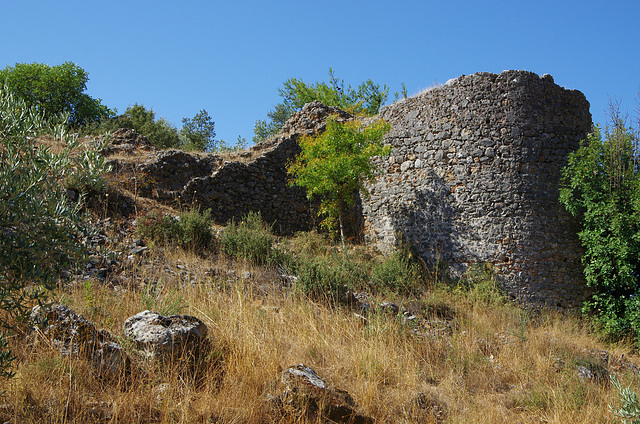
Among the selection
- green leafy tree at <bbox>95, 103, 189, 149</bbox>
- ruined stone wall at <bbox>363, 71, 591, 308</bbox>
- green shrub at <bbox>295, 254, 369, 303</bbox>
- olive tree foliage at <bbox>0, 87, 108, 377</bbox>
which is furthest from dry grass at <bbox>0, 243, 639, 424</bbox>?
green leafy tree at <bbox>95, 103, 189, 149</bbox>

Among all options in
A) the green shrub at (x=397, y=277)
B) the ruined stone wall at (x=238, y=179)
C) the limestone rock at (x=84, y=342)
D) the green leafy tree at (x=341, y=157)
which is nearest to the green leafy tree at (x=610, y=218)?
the green shrub at (x=397, y=277)

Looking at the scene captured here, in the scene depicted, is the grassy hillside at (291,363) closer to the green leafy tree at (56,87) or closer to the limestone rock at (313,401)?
the limestone rock at (313,401)

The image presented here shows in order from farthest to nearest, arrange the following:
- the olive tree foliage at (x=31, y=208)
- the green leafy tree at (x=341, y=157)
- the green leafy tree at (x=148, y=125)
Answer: the green leafy tree at (x=148, y=125)
the green leafy tree at (x=341, y=157)
the olive tree foliage at (x=31, y=208)

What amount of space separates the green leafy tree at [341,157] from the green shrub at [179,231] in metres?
2.95

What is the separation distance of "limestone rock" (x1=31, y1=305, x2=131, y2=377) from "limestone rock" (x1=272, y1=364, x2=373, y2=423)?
4.88ft

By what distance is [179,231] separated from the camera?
9.73m

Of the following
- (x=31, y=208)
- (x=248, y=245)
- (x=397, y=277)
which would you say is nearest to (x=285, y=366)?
(x=31, y=208)

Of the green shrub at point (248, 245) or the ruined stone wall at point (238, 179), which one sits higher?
the ruined stone wall at point (238, 179)

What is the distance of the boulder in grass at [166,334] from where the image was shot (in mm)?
4271

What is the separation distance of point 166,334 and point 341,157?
7446 mm

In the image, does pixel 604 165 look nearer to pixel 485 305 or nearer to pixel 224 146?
pixel 485 305

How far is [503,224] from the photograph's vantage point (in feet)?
32.1

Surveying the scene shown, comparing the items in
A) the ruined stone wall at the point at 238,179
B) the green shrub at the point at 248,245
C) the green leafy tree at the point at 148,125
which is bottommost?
the green shrub at the point at 248,245

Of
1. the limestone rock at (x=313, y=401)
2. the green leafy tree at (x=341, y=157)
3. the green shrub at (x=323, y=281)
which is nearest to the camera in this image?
the limestone rock at (x=313, y=401)
